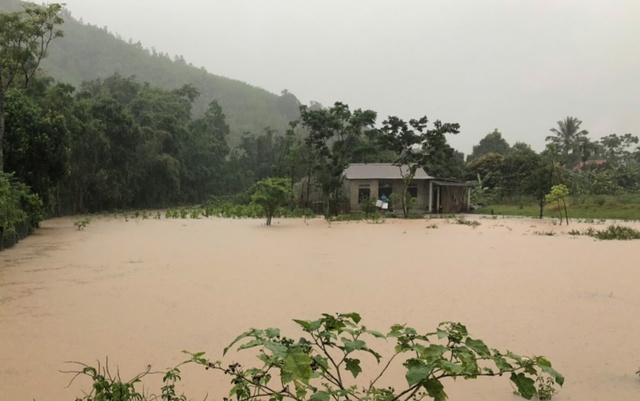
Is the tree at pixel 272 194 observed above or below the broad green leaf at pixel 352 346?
above

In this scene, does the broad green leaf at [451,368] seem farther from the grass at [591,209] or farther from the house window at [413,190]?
the house window at [413,190]

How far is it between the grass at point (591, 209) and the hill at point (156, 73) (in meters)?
34.1

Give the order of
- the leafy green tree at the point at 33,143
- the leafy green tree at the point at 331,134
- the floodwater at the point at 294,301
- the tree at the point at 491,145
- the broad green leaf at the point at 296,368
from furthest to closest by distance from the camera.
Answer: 1. the tree at the point at 491,145
2. the leafy green tree at the point at 331,134
3. the leafy green tree at the point at 33,143
4. the floodwater at the point at 294,301
5. the broad green leaf at the point at 296,368

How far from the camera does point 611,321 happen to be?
14.4 ft

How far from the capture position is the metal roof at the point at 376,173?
889 inches

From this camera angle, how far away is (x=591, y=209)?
22.1m

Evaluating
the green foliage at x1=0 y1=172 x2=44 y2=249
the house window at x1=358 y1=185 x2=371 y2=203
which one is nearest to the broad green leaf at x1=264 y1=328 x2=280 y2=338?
the green foliage at x1=0 y1=172 x2=44 y2=249

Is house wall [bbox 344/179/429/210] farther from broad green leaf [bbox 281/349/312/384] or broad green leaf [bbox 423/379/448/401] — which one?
broad green leaf [bbox 281/349/312/384]

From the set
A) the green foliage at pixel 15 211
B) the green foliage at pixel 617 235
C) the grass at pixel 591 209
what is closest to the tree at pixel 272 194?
the green foliage at pixel 15 211

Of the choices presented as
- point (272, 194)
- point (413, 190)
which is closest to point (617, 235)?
point (272, 194)

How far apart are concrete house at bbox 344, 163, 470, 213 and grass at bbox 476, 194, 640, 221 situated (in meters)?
2.17

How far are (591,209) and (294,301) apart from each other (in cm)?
2107

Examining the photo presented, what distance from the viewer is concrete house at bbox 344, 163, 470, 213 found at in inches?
898

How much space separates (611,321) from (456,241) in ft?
21.7
